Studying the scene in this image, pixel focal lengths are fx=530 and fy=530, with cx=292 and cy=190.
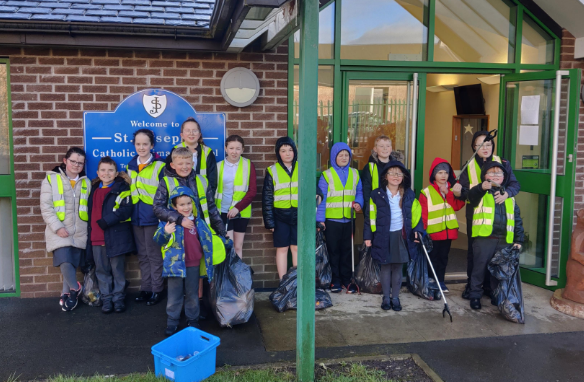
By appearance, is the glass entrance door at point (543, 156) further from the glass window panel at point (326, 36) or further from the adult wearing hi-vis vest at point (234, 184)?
the adult wearing hi-vis vest at point (234, 184)

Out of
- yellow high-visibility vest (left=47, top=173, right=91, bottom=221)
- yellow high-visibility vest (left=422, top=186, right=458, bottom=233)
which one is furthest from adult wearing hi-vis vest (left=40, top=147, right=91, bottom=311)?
yellow high-visibility vest (left=422, top=186, right=458, bottom=233)

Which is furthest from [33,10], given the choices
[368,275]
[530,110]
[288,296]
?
[530,110]

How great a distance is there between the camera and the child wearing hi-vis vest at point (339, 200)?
5.59 meters

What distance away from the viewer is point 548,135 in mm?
5887

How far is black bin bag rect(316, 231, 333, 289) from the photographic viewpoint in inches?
221

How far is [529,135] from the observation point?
601 cm

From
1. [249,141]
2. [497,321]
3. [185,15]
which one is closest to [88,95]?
[185,15]

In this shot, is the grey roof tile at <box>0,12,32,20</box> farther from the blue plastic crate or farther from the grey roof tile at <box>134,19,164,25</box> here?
the blue plastic crate

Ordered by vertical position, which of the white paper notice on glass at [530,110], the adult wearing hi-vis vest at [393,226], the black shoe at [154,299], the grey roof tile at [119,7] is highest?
the grey roof tile at [119,7]

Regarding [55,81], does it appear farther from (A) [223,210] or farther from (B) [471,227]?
(B) [471,227]

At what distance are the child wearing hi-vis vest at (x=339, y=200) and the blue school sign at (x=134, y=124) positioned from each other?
4.51 ft

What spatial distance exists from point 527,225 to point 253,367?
398 centimetres

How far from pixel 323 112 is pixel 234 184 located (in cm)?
138

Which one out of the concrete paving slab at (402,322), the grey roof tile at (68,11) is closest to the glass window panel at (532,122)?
the concrete paving slab at (402,322)
